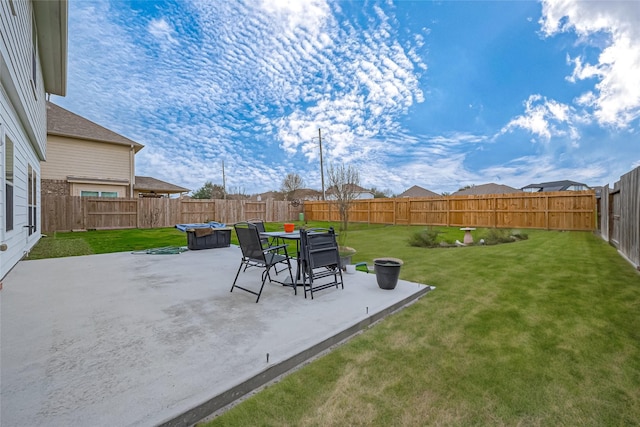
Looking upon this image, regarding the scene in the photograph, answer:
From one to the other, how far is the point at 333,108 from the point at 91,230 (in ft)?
45.5

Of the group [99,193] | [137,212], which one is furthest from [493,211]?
[99,193]

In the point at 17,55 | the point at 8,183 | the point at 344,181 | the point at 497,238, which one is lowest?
the point at 497,238

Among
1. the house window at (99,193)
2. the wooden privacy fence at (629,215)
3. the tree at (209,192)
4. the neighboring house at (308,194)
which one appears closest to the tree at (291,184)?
the neighboring house at (308,194)

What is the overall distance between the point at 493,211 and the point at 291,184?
81.7ft

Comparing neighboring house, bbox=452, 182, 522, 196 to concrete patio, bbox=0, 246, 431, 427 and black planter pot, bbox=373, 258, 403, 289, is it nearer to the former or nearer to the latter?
black planter pot, bbox=373, 258, 403, 289

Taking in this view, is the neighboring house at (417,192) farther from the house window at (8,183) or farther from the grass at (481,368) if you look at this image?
the house window at (8,183)

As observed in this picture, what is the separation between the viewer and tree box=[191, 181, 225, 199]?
116 ft

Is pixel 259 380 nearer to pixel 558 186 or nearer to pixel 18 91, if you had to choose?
pixel 18 91

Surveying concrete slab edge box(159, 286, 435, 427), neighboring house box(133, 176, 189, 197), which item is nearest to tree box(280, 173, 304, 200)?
neighboring house box(133, 176, 189, 197)

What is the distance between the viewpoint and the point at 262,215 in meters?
18.9

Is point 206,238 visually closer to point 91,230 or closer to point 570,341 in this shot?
point 570,341

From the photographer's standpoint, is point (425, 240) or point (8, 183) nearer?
point (8, 183)

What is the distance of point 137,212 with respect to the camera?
47.4 feet

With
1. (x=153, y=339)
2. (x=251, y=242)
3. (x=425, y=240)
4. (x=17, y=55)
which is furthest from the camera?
(x=425, y=240)
